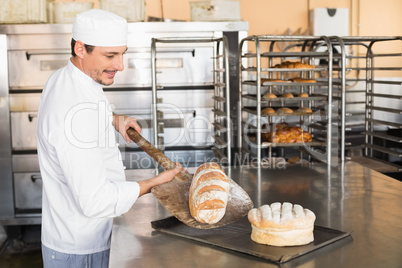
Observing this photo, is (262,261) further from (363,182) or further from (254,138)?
(254,138)

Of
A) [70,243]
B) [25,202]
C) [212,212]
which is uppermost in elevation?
[212,212]

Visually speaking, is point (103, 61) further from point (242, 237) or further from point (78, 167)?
point (242, 237)

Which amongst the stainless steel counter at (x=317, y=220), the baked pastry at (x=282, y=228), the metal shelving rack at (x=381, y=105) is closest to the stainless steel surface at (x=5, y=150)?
the stainless steel counter at (x=317, y=220)

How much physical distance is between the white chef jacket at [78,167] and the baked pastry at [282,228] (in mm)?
440

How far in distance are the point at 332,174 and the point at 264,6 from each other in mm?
4052

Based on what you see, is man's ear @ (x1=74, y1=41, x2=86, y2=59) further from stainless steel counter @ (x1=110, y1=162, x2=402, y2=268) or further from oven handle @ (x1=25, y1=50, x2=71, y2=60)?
oven handle @ (x1=25, y1=50, x2=71, y2=60)

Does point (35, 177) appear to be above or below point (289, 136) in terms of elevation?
below

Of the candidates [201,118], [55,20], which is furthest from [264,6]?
[55,20]

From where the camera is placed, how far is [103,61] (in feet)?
5.80

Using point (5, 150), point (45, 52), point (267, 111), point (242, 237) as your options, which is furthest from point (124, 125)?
point (5, 150)

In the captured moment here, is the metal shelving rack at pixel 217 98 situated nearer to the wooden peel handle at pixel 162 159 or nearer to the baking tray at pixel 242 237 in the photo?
the wooden peel handle at pixel 162 159

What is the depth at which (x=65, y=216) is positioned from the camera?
73.9 inches

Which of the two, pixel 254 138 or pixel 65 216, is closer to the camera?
pixel 65 216

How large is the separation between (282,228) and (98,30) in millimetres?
899
